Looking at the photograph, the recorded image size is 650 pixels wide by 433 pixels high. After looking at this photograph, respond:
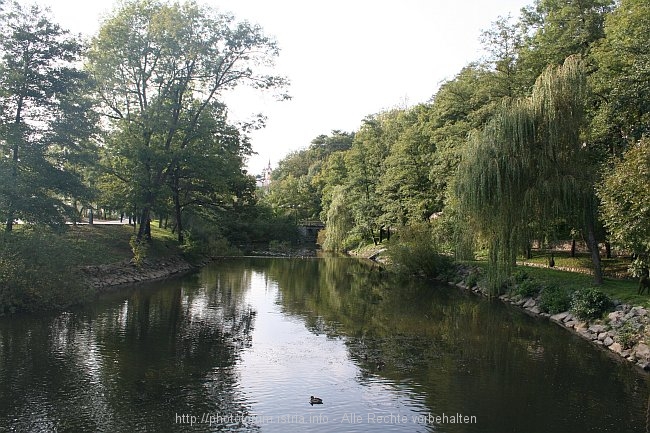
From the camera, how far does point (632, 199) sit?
47.8ft

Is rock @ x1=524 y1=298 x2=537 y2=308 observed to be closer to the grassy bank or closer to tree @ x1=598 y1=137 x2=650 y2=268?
tree @ x1=598 y1=137 x2=650 y2=268

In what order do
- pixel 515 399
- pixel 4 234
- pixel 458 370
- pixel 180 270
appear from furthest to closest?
pixel 180 270 → pixel 4 234 → pixel 458 370 → pixel 515 399

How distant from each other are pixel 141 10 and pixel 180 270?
1704cm

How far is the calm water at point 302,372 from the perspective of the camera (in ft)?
33.5

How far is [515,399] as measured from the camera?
464 inches

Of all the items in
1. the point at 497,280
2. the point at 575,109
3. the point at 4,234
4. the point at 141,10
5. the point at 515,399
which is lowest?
the point at 515,399

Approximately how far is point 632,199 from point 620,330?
14.4 ft

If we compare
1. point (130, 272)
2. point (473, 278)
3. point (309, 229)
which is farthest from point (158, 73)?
point (309, 229)

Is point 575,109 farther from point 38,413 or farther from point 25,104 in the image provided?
point 25,104

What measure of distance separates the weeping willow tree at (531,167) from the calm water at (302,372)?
390cm

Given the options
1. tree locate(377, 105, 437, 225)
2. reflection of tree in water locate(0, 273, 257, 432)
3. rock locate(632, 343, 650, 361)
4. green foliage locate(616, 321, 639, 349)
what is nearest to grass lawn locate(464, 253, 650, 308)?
green foliage locate(616, 321, 639, 349)

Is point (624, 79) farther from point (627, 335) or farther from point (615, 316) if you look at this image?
point (627, 335)

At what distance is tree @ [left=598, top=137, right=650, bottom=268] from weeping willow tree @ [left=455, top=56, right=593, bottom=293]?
15.1 feet

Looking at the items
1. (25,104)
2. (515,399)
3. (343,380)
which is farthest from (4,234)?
(515,399)
